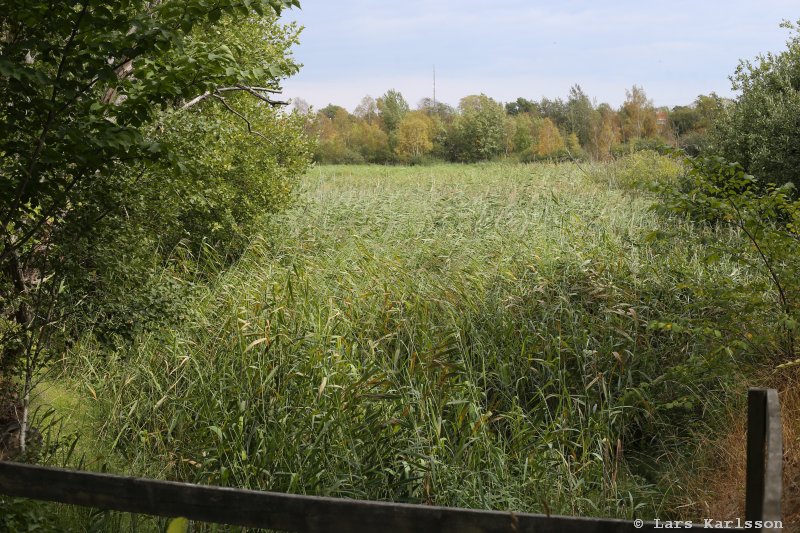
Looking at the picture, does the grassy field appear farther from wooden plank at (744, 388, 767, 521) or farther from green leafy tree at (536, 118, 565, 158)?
green leafy tree at (536, 118, 565, 158)

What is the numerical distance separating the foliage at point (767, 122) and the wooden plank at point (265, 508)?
12.2 metres

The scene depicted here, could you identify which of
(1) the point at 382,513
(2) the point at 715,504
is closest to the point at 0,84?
(1) the point at 382,513

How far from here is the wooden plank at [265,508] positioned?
2.87 meters

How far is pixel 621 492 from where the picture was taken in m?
6.08

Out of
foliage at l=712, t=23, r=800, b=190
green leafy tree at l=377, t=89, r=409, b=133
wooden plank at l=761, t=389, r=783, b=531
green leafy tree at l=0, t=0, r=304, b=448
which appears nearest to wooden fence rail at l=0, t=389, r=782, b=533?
wooden plank at l=761, t=389, r=783, b=531

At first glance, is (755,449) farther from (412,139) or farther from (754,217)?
(412,139)

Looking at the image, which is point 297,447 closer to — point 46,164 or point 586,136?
point 46,164

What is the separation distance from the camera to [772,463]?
101 inches

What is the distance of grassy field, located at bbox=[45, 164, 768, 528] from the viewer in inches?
222

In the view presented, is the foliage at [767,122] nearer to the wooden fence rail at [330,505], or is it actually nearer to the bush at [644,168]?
the bush at [644,168]

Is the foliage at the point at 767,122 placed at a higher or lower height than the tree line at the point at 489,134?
lower

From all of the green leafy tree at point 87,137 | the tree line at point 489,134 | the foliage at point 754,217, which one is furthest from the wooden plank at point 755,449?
the tree line at point 489,134

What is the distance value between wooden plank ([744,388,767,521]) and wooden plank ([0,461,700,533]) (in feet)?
1.59

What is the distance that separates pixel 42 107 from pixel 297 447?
2814mm
